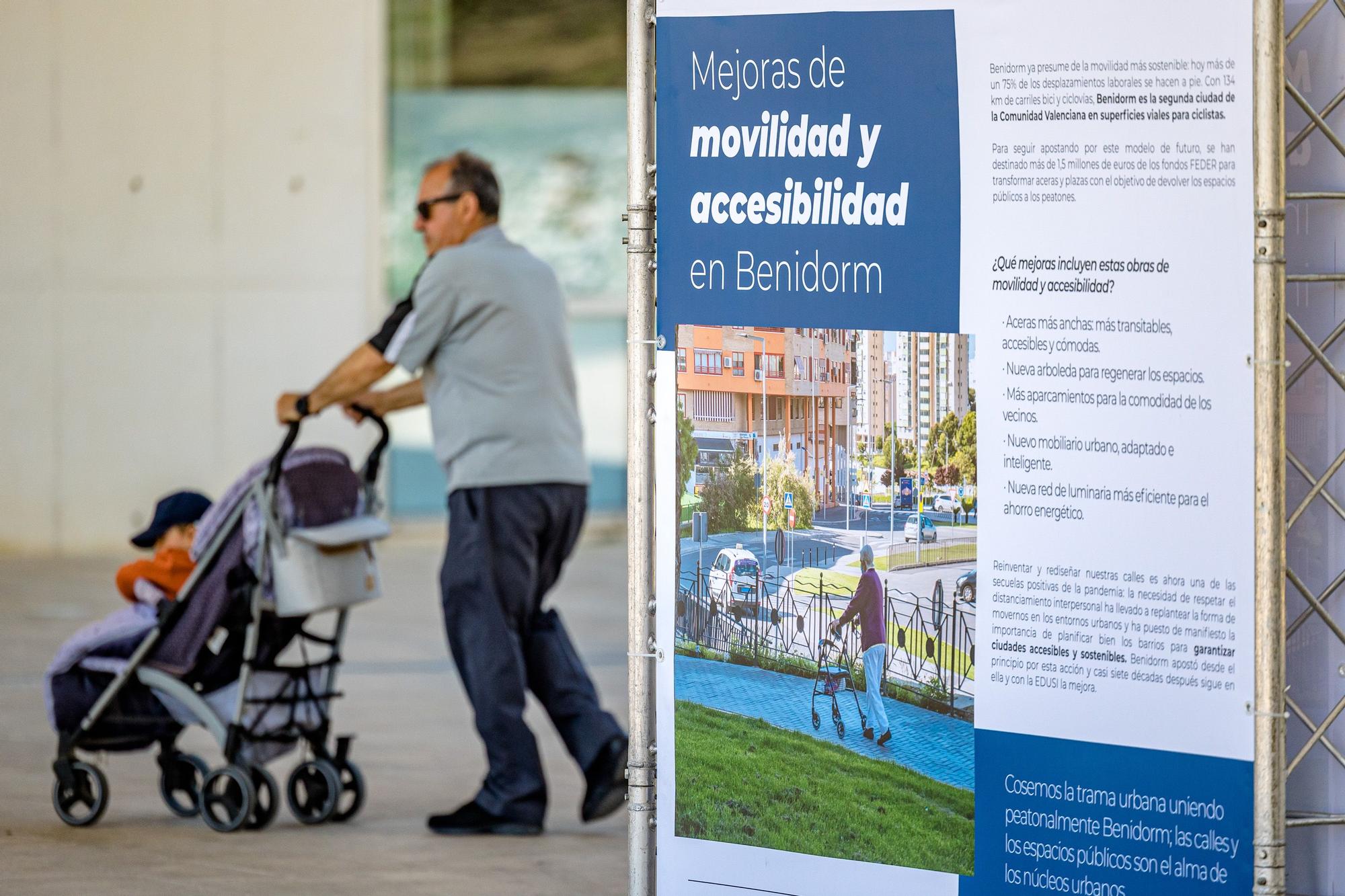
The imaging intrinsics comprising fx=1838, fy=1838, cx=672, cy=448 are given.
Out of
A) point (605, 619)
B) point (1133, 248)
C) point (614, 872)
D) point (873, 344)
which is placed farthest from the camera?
point (605, 619)

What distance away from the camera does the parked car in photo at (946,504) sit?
359 centimetres

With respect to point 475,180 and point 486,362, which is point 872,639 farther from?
point 475,180

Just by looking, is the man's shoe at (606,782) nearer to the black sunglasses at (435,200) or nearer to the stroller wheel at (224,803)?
the stroller wheel at (224,803)

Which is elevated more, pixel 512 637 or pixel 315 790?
pixel 512 637

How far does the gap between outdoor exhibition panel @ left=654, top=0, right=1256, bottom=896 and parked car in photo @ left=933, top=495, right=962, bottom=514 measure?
0.01 meters

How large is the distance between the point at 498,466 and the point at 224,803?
134 cm

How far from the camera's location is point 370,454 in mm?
6090

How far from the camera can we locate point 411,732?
7.37 meters

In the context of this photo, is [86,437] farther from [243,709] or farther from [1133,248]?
[1133,248]

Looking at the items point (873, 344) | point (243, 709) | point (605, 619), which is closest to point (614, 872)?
point (243, 709)

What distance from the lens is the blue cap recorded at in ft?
19.3

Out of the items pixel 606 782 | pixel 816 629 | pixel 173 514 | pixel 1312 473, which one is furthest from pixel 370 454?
pixel 1312 473

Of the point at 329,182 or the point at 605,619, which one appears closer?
the point at 605,619

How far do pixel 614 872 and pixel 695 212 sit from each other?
2242 mm
